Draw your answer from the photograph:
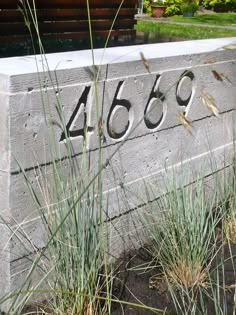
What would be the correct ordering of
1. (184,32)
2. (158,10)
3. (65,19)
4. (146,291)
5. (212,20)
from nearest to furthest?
(146,291) < (65,19) < (184,32) < (212,20) < (158,10)

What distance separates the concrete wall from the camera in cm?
262

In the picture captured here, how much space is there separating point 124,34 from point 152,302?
561 cm

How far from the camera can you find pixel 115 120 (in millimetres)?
3129

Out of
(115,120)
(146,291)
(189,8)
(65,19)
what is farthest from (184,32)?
(146,291)

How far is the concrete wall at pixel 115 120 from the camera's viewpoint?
2.62 m

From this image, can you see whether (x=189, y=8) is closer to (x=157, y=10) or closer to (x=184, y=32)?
(x=157, y=10)

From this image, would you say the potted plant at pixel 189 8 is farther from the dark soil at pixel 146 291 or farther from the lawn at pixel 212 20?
the dark soil at pixel 146 291

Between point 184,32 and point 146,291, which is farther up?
point 146,291

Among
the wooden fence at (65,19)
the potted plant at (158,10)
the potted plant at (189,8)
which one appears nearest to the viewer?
the wooden fence at (65,19)

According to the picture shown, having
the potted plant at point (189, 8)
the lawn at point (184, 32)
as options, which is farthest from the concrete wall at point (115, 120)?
the potted plant at point (189, 8)

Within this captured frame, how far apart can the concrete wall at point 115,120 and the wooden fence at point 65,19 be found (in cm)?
251

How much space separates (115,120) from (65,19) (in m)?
4.39

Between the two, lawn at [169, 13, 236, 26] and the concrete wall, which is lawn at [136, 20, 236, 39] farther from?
the concrete wall

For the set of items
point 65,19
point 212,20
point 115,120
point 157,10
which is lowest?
point 212,20
